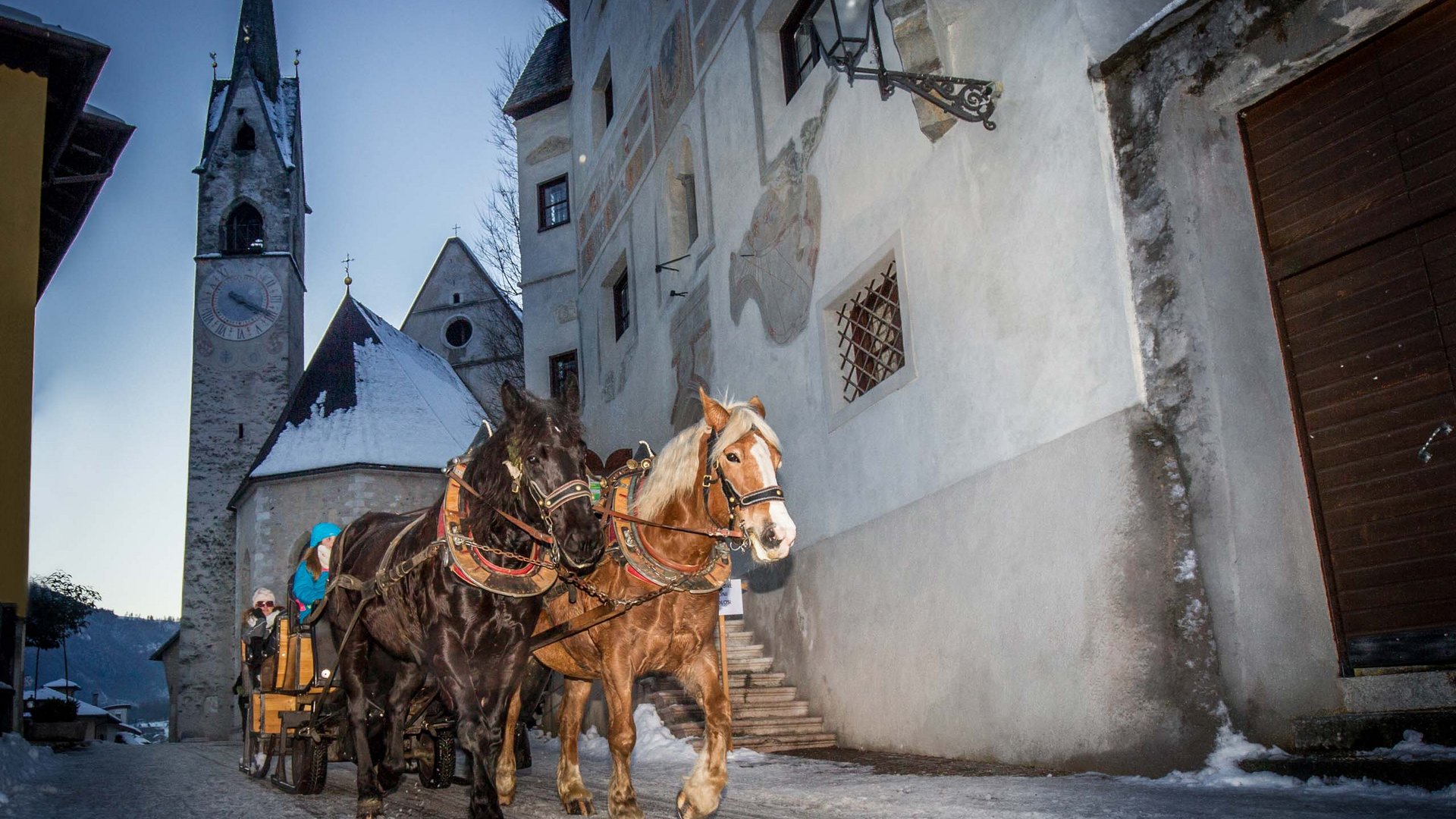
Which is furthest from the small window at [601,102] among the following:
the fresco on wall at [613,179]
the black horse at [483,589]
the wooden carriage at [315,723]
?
the black horse at [483,589]

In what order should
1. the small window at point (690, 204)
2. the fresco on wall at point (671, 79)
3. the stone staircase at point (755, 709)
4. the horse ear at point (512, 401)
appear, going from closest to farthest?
the horse ear at point (512, 401)
the stone staircase at point (755, 709)
the fresco on wall at point (671, 79)
the small window at point (690, 204)

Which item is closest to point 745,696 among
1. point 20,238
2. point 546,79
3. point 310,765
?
point 310,765

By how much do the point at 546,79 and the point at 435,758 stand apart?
18.3 m

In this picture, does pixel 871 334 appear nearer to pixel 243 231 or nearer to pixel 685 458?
pixel 685 458

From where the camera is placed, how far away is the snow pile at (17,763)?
9734mm

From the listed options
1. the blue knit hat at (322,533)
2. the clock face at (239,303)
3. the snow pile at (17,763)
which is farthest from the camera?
the clock face at (239,303)

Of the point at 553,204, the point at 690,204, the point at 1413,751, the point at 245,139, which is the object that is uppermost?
the point at 245,139

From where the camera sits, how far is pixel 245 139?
42.5 m

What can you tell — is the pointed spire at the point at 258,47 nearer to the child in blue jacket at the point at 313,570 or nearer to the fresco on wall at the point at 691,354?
the fresco on wall at the point at 691,354

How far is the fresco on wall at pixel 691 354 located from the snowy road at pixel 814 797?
5720mm

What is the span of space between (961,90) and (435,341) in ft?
106

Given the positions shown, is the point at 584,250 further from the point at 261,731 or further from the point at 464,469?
the point at 464,469

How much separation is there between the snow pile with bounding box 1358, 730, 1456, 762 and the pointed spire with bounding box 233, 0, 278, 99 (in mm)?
46979

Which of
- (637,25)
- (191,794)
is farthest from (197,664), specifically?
(191,794)
